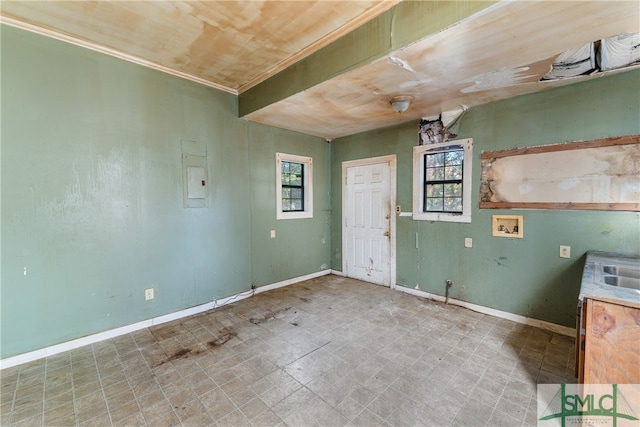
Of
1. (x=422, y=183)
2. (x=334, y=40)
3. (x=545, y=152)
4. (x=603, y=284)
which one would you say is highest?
(x=334, y=40)

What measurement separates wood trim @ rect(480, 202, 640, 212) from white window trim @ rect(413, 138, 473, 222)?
0.22 meters

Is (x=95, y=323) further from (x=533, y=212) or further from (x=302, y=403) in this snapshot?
(x=533, y=212)

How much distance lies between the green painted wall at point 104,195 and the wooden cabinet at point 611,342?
3537mm

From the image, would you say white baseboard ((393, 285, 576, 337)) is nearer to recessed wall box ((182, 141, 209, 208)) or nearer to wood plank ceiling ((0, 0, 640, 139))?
wood plank ceiling ((0, 0, 640, 139))

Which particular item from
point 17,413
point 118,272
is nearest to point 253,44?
point 118,272

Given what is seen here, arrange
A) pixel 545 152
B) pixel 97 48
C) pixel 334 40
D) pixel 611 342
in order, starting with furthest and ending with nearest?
1. pixel 545 152
2. pixel 97 48
3. pixel 334 40
4. pixel 611 342

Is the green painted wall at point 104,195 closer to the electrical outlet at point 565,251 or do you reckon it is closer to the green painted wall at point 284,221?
the green painted wall at point 284,221

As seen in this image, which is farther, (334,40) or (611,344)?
(334,40)

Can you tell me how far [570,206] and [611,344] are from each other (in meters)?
1.76

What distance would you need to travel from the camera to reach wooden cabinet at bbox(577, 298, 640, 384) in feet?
4.56

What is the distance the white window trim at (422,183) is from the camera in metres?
3.37

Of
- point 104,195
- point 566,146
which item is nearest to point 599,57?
point 566,146

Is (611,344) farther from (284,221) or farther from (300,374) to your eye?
(284,221)

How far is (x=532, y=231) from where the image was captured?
2.94 m
